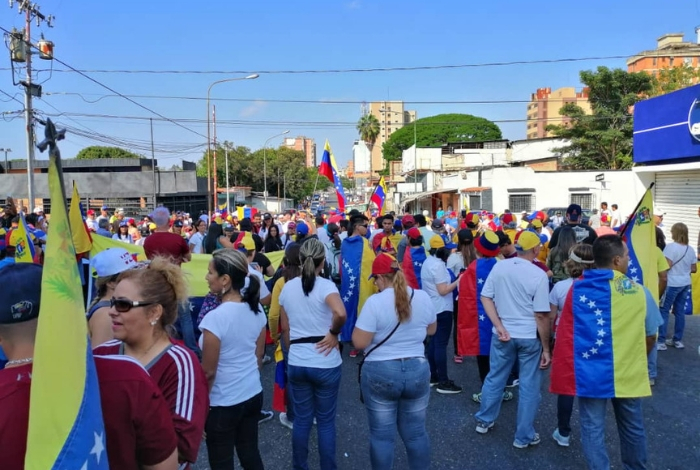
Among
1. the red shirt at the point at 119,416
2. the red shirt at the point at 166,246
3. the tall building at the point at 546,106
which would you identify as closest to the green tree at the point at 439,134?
the tall building at the point at 546,106

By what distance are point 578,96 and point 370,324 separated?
11692cm

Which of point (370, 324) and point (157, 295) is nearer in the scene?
point (157, 295)

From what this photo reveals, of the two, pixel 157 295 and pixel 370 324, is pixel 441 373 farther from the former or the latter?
pixel 157 295

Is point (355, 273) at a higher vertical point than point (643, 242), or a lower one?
lower

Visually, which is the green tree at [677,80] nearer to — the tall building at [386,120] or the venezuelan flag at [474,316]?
the venezuelan flag at [474,316]

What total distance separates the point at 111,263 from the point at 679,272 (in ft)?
23.2

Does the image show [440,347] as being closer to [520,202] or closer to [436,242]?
[436,242]

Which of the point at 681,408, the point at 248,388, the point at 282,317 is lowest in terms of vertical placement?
the point at 681,408

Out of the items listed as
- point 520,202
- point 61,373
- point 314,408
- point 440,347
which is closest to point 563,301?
point 440,347

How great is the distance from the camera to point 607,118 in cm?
3400

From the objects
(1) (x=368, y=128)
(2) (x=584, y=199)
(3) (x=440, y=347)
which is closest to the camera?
(3) (x=440, y=347)

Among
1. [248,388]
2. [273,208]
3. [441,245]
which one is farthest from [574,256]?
[273,208]

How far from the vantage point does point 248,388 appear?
3.11m

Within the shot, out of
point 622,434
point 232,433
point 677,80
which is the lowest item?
point 622,434
